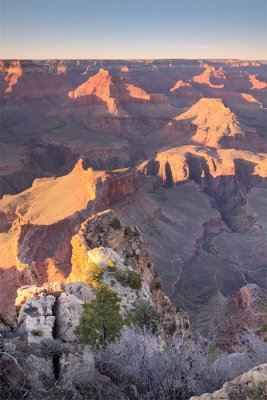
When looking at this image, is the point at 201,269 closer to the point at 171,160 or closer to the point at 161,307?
the point at 161,307

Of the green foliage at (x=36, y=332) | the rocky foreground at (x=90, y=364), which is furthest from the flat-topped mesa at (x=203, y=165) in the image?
the green foliage at (x=36, y=332)

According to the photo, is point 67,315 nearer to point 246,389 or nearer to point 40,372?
point 40,372

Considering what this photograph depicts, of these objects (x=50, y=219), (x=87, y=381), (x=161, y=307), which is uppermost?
(x=87, y=381)

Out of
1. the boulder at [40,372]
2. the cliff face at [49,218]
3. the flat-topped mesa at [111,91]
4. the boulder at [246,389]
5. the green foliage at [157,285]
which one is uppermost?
the boulder at [246,389]

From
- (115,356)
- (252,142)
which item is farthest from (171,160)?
(115,356)

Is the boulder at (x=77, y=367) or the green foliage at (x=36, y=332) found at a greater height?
the green foliage at (x=36, y=332)

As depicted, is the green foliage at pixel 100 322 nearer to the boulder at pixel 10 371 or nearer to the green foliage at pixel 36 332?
the green foliage at pixel 36 332

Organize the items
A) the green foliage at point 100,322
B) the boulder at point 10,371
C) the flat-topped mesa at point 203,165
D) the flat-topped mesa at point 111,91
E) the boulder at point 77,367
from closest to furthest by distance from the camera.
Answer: the boulder at point 10,371, the boulder at point 77,367, the green foliage at point 100,322, the flat-topped mesa at point 203,165, the flat-topped mesa at point 111,91
